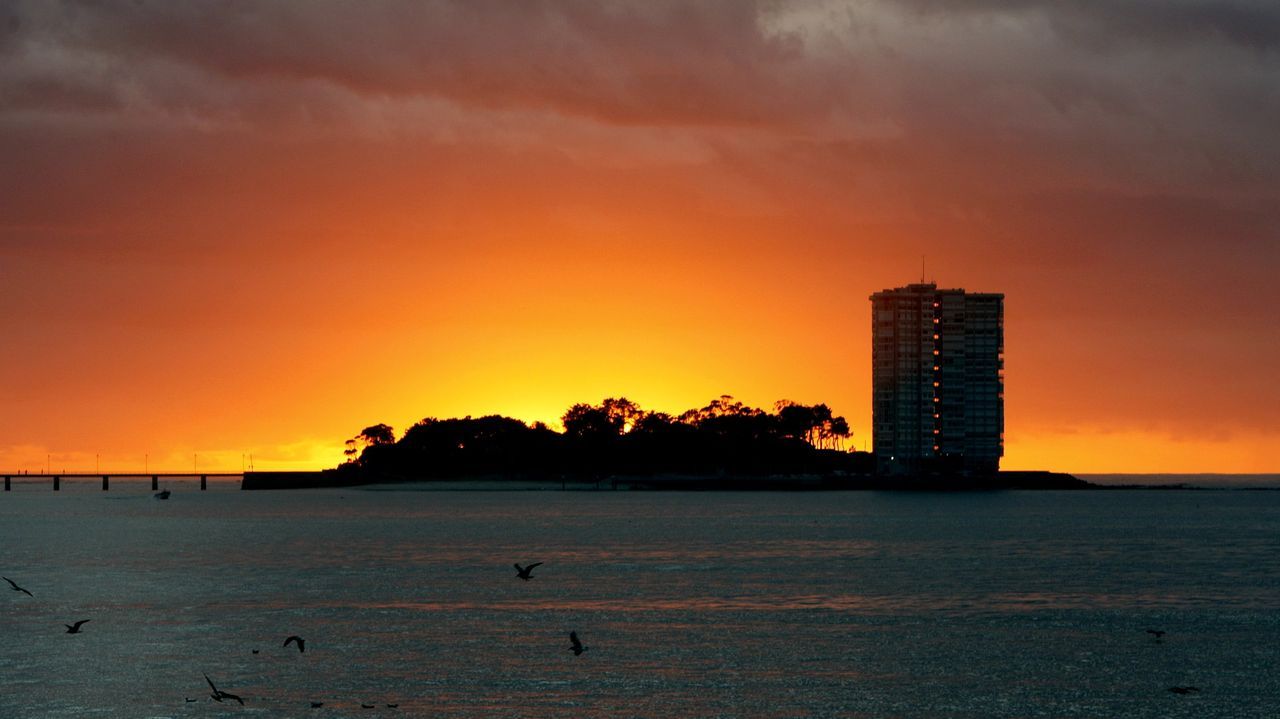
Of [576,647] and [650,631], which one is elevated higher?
[576,647]

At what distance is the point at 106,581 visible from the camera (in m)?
97.1

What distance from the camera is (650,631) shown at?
68312 mm

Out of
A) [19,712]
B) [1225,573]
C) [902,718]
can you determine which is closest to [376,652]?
[19,712]

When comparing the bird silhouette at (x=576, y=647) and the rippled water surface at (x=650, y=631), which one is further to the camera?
the bird silhouette at (x=576, y=647)

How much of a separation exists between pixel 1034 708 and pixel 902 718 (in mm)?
4801

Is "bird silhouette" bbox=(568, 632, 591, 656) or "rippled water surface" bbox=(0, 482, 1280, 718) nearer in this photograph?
"rippled water surface" bbox=(0, 482, 1280, 718)

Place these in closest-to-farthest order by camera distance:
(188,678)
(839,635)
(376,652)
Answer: (188,678)
(376,652)
(839,635)

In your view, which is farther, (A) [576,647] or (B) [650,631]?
(B) [650,631]

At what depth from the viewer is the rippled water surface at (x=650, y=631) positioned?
51.3m

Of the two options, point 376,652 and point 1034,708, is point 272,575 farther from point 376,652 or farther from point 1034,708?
point 1034,708

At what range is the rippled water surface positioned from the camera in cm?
5131

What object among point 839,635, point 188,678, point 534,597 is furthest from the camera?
point 534,597

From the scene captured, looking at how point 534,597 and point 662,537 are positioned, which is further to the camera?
point 662,537

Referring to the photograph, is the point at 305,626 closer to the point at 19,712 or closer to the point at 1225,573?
the point at 19,712
